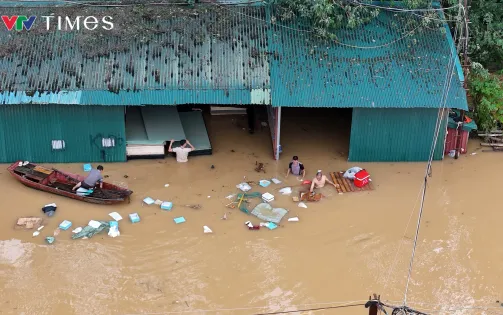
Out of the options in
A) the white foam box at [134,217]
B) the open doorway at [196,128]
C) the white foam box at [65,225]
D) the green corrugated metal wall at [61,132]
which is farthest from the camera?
the open doorway at [196,128]

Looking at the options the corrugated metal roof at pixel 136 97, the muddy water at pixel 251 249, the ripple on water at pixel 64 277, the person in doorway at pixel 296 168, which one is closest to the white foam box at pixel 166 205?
the muddy water at pixel 251 249

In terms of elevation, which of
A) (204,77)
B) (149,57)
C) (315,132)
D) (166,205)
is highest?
(149,57)

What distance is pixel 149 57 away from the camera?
56.3ft

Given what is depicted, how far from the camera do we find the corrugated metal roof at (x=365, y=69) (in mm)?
16609

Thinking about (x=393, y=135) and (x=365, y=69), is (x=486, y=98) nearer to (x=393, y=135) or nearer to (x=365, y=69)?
(x=393, y=135)

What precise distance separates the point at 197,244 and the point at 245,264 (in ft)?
4.33

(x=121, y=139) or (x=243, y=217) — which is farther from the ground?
(x=121, y=139)

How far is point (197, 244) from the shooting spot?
14438 mm

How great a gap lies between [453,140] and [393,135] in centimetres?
208

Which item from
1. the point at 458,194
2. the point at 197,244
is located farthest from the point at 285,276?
the point at 458,194

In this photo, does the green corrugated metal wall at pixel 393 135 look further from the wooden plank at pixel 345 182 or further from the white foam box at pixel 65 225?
the white foam box at pixel 65 225

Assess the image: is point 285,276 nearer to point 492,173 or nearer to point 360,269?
point 360,269

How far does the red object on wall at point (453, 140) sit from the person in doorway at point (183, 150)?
751cm

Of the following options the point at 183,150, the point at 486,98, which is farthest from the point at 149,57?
the point at 486,98
